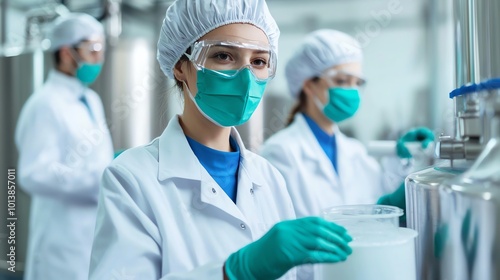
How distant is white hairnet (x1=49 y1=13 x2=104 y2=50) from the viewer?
6.09 feet

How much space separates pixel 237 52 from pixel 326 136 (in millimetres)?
914

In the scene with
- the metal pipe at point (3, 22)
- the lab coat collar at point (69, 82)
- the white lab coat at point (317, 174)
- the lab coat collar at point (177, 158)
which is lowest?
the white lab coat at point (317, 174)

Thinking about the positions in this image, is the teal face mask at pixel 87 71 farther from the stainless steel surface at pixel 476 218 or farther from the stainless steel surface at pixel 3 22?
the stainless steel surface at pixel 476 218

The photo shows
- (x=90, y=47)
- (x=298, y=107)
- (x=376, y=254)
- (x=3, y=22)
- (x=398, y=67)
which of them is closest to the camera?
(x=376, y=254)

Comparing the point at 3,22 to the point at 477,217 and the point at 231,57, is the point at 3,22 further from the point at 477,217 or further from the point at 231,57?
the point at 477,217

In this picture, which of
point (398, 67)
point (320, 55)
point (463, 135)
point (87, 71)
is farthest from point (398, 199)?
point (398, 67)

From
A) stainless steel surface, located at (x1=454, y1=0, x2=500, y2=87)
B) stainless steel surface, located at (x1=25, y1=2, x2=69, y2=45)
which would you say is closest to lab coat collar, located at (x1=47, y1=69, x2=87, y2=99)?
stainless steel surface, located at (x1=25, y1=2, x2=69, y2=45)

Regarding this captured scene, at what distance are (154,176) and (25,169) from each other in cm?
100

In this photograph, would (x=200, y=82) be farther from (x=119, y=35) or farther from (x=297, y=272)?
(x=119, y=35)

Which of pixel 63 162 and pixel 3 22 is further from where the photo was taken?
pixel 3 22

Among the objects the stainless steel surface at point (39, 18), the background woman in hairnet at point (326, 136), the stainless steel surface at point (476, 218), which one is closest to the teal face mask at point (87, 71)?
the stainless steel surface at point (39, 18)

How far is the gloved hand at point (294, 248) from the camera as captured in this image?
62cm

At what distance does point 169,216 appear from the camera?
0.82m

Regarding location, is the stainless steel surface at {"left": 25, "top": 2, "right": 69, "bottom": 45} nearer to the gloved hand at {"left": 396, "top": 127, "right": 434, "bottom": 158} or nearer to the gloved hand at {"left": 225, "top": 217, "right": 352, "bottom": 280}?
the gloved hand at {"left": 396, "top": 127, "right": 434, "bottom": 158}
